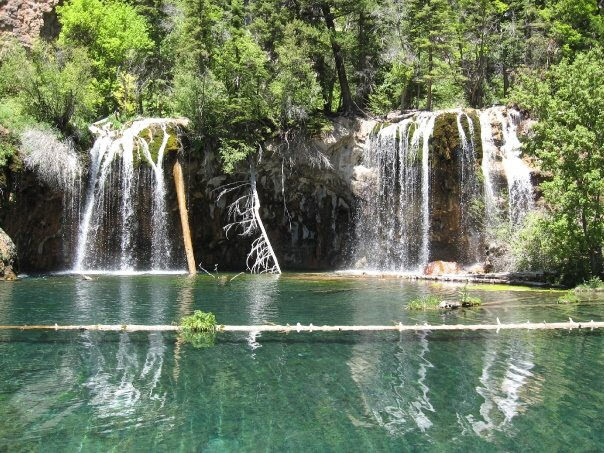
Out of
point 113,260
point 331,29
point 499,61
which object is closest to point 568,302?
point 331,29

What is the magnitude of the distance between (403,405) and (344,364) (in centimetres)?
233

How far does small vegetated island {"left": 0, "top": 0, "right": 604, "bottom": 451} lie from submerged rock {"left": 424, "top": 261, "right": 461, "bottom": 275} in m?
0.11

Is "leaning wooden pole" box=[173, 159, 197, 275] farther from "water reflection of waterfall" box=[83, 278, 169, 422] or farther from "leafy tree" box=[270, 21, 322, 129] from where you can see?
"water reflection of waterfall" box=[83, 278, 169, 422]

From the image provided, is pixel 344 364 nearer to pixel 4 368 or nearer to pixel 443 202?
pixel 4 368

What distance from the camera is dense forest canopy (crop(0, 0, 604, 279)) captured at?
21.7 m

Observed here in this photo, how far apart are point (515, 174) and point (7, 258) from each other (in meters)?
23.6

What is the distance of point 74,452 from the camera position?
7082 millimetres

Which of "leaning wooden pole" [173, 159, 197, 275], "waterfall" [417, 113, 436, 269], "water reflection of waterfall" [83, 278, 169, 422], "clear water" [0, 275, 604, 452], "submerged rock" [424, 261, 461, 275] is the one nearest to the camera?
"clear water" [0, 275, 604, 452]

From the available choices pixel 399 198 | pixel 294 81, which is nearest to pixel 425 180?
pixel 399 198

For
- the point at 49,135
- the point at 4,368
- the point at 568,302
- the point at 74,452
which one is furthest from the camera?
the point at 49,135

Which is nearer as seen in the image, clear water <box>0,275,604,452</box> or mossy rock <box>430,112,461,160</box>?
clear water <box>0,275,604,452</box>

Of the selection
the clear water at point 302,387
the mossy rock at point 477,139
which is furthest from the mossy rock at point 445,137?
the clear water at point 302,387

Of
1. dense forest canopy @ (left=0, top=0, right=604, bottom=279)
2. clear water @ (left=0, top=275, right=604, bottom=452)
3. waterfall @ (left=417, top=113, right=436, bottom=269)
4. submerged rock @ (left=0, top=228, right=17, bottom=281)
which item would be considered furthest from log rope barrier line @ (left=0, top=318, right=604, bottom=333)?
waterfall @ (left=417, top=113, right=436, bottom=269)

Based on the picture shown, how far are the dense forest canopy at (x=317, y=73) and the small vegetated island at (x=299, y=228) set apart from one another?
0.15m
